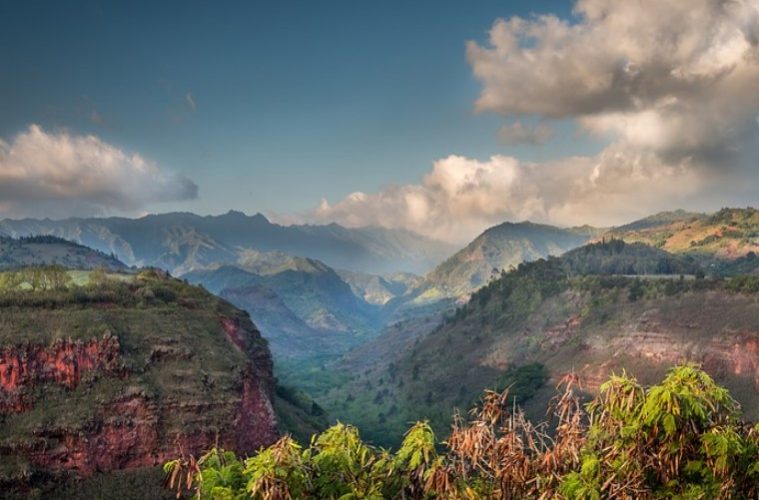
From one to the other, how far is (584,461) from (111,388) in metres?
60.8

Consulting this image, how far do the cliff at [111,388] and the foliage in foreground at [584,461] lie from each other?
166 feet

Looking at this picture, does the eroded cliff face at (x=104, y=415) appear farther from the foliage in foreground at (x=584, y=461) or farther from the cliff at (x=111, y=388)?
the foliage in foreground at (x=584, y=461)

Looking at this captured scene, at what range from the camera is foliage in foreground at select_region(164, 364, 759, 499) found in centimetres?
1527

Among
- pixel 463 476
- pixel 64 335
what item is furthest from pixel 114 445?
pixel 463 476

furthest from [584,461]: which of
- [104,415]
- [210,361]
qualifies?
[210,361]

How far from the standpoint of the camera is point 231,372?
74.1 meters

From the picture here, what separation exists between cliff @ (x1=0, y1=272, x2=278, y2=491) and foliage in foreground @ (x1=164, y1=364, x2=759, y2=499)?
50.7 m

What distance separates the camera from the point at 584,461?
16422mm

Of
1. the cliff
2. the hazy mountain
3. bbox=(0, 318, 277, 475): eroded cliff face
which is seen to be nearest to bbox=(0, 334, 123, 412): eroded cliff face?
bbox=(0, 318, 277, 475): eroded cliff face

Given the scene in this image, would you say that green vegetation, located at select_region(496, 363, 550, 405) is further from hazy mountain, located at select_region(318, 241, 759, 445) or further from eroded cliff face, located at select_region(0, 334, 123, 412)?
eroded cliff face, located at select_region(0, 334, 123, 412)

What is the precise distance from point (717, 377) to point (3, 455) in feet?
323

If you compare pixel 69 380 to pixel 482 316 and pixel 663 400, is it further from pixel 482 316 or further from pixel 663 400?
pixel 482 316

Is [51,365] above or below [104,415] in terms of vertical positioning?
above

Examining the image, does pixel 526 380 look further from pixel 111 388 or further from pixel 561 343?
pixel 111 388
